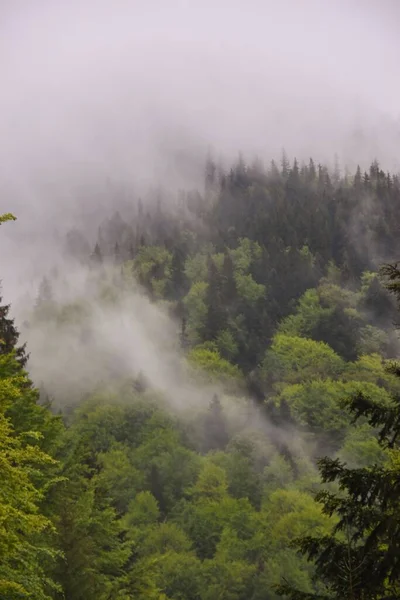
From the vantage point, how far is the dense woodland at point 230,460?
10095 millimetres

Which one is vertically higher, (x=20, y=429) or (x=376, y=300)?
(x=376, y=300)

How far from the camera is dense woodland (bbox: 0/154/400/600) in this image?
10.1m

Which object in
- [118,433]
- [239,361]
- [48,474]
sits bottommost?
[48,474]

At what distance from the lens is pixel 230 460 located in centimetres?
10906

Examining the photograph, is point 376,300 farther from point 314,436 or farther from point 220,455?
point 220,455

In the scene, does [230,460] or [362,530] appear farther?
[230,460]

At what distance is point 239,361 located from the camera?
171 meters

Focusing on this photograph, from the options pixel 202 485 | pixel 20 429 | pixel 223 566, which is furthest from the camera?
pixel 202 485

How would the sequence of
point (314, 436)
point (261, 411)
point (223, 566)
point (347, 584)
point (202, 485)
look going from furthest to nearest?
point (261, 411) < point (314, 436) < point (202, 485) < point (223, 566) < point (347, 584)

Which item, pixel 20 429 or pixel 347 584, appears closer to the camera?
pixel 347 584

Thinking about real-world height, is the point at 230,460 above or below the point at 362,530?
above

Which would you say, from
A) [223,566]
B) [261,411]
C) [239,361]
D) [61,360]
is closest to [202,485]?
[223,566]

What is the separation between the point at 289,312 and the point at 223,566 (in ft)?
387

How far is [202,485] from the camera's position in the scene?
335ft
